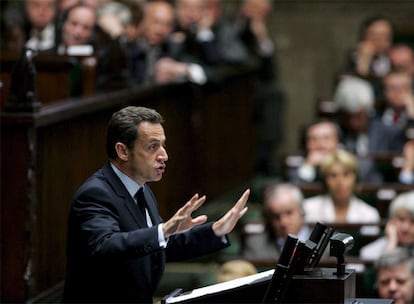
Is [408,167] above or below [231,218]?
below

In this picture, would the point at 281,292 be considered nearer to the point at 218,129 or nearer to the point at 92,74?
the point at 92,74

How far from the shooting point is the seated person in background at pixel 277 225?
308 inches

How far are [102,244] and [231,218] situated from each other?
42 cm

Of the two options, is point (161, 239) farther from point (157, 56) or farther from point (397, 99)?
point (397, 99)

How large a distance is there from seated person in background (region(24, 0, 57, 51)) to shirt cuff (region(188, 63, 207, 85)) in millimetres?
1041

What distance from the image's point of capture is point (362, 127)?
10.4m

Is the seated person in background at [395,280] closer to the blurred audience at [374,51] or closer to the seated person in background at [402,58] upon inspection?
the blurred audience at [374,51]

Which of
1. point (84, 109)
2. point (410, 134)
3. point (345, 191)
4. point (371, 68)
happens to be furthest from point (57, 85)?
point (371, 68)

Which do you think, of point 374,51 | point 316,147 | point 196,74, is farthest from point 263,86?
point 316,147

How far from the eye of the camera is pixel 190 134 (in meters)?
9.55

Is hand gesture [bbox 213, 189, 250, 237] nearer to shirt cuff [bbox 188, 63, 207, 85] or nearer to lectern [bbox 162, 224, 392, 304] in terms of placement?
lectern [bbox 162, 224, 392, 304]

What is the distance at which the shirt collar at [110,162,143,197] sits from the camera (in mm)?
4469

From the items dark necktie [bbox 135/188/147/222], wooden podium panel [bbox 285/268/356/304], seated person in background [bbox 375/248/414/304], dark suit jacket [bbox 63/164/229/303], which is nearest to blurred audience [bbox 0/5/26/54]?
seated person in background [bbox 375/248/414/304]

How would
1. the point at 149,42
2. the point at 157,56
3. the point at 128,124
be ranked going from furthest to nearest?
the point at 149,42 < the point at 157,56 < the point at 128,124
